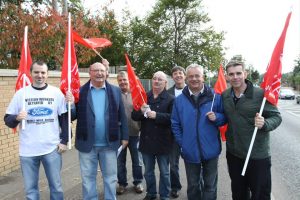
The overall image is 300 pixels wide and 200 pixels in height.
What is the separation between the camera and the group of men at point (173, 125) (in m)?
3.72

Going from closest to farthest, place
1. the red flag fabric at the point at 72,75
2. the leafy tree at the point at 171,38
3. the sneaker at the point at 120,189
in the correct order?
the red flag fabric at the point at 72,75
the sneaker at the point at 120,189
the leafy tree at the point at 171,38

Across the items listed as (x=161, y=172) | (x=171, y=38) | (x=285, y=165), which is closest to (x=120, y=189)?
(x=161, y=172)

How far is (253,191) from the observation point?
3.76 m

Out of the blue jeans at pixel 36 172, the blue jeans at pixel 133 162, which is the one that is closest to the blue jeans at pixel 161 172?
the blue jeans at pixel 133 162

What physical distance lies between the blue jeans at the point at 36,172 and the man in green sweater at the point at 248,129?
2073mm

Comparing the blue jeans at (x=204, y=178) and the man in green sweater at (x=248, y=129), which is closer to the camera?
the man in green sweater at (x=248, y=129)

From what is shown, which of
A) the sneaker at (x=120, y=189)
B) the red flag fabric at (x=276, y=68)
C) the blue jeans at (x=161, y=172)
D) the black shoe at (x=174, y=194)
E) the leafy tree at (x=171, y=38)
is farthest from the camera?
the leafy tree at (x=171, y=38)

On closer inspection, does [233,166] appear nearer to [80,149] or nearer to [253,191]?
[253,191]

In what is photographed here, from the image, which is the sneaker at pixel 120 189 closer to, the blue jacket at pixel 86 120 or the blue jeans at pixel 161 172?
the blue jeans at pixel 161 172

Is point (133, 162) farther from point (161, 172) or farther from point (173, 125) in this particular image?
point (173, 125)

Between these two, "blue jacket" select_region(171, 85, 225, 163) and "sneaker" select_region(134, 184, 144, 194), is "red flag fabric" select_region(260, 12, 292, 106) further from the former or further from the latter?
"sneaker" select_region(134, 184, 144, 194)

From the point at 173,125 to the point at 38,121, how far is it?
5.33 feet

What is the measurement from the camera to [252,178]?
147 inches

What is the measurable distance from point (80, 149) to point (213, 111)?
1704 mm
